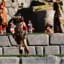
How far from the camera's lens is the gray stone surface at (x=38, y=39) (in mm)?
20172

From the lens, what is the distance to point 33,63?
50.6 ft

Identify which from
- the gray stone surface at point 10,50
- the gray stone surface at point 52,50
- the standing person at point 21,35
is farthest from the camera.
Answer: the gray stone surface at point 52,50

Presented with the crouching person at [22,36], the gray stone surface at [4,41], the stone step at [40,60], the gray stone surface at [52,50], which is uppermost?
the stone step at [40,60]

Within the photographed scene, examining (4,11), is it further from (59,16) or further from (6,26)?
(59,16)

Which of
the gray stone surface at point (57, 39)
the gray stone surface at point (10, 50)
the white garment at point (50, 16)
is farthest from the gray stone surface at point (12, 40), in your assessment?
the white garment at point (50, 16)

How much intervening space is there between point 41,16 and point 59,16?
2.37 feet

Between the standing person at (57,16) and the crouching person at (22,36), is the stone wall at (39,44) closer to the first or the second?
the crouching person at (22,36)

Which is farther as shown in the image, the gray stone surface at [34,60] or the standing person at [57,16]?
the standing person at [57,16]

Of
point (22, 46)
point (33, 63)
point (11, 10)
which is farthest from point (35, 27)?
point (33, 63)

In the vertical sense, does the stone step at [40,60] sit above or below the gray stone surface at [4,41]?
above

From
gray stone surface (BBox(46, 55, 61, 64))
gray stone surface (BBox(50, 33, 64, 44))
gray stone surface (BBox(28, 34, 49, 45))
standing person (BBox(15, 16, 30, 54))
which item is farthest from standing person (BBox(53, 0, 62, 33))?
gray stone surface (BBox(46, 55, 61, 64))

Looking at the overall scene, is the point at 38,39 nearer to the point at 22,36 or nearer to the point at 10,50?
the point at 10,50

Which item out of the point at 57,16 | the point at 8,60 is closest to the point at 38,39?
the point at 57,16

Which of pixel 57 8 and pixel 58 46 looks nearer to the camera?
pixel 58 46
